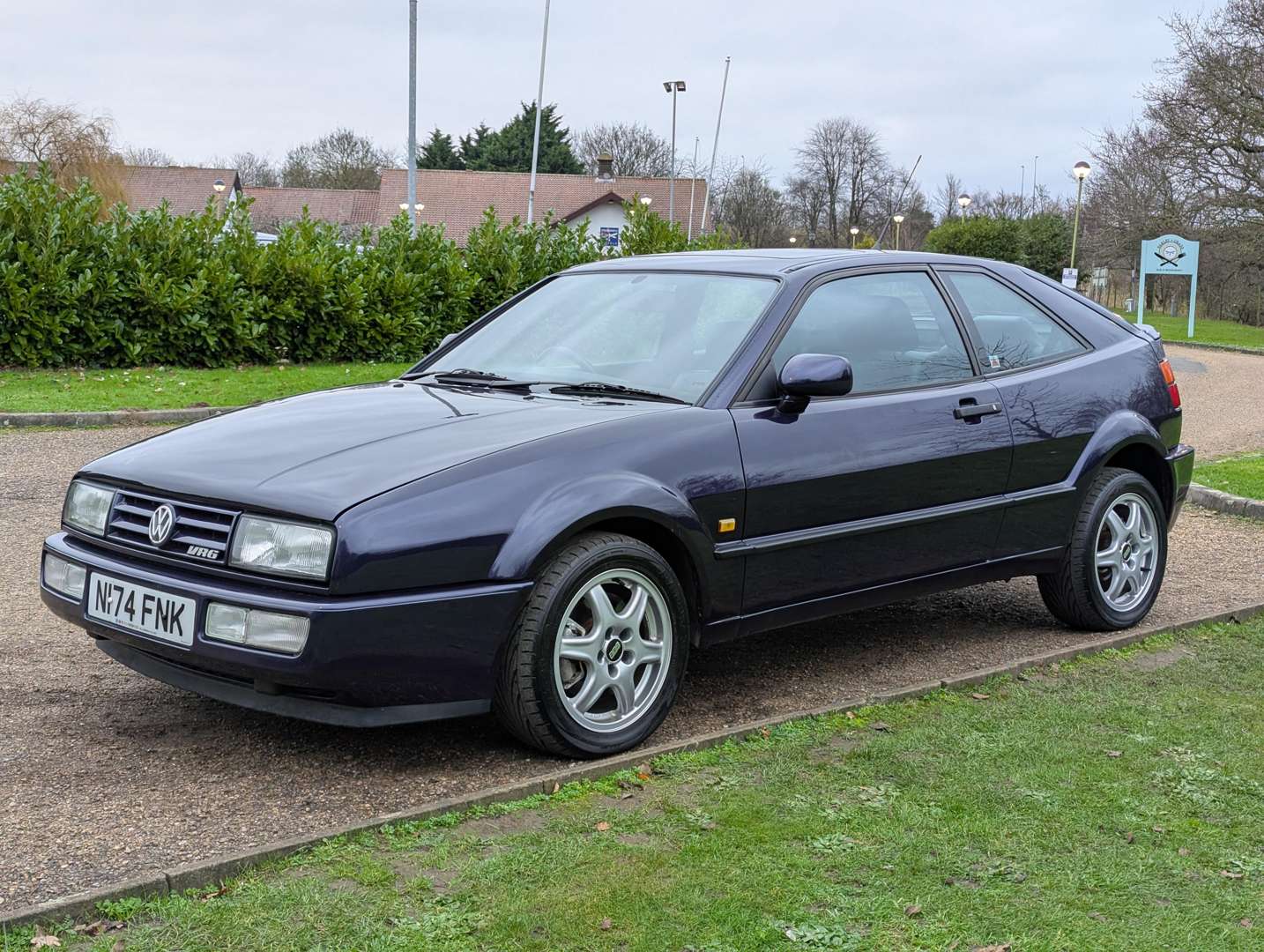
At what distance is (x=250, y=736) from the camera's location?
4312 mm

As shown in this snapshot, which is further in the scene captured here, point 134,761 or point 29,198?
point 29,198

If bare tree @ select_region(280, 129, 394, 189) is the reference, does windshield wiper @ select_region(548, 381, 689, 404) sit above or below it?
below

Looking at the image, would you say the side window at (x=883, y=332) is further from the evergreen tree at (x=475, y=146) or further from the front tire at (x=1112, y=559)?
the evergreen tree at (x=475, y=146)

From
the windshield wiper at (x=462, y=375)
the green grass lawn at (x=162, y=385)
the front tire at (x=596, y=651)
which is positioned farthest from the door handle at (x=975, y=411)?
the green grass lawn at (x=162, y=385)

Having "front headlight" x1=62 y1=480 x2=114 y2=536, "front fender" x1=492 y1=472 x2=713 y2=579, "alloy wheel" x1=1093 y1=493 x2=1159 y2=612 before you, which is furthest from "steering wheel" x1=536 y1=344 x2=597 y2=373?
"alloy wheel" x1=1093 y1=493 x2=1159 y2=612

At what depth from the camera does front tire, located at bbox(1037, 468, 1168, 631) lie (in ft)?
18.8

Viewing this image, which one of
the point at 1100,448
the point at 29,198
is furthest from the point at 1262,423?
the point at 29,198

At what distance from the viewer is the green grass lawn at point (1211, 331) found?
33938 mm

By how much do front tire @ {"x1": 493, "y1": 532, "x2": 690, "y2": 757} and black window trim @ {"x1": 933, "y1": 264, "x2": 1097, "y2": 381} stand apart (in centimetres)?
191

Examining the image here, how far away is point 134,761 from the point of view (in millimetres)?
4047

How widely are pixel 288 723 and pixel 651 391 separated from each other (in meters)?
1.64

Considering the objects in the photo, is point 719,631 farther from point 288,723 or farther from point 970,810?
point 288,723

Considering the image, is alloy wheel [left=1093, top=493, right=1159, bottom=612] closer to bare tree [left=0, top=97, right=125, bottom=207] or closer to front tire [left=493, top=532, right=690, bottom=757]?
front tire [left=493, top=532, right=690, bottom=757]

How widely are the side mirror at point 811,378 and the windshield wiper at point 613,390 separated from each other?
1.17 feet
